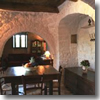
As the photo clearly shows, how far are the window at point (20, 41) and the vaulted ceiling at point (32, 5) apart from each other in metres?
4.78

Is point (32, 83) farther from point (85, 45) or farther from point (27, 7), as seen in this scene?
point (27, 7)

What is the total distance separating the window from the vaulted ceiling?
478 centimetres

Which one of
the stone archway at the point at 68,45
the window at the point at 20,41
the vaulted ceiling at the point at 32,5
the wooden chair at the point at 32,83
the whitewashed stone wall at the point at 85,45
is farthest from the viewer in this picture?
the window at the point at 20,41

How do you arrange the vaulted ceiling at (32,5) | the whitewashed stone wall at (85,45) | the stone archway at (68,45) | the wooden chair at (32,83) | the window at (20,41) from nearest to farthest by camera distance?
the wooden chair at (32,83), the whitewashed stone wall at (85,45), the vaulted ceiling at (32,5), the stone archway at (68,45), the window at (20,41)

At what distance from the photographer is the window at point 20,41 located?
26.6 feet

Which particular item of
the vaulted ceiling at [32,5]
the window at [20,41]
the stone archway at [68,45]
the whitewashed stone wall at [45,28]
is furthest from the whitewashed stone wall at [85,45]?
the window at [20,41]

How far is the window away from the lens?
8.12 metres

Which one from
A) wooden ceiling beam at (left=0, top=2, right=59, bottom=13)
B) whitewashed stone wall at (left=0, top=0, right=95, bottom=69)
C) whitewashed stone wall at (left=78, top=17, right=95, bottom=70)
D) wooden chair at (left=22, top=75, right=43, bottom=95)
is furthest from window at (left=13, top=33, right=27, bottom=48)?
A: wooden chair at (left=22, top=75, right=43, bottom=95)

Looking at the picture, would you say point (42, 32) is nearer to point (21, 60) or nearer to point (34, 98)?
point (34, 98)

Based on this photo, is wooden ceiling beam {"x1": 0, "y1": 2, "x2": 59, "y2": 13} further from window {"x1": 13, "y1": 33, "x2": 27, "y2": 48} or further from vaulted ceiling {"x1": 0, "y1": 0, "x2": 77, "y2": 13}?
window {"x1": 13, "y1": 33, "x2": 27, "y2": 48}

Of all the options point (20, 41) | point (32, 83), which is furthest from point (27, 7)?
point (20, 41)

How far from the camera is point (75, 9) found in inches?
110

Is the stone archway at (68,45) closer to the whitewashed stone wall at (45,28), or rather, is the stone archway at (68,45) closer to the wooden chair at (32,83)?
the whitewashed stone wall at (45,28)

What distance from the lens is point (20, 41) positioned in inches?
323
